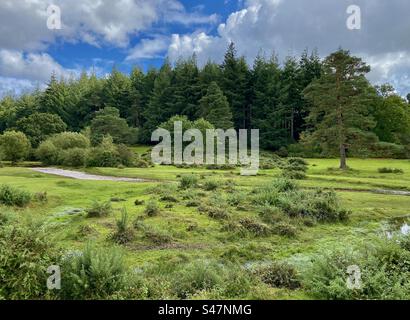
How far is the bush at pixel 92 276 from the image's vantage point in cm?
818

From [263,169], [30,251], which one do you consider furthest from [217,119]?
[30,251]

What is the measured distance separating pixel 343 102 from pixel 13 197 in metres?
31.2

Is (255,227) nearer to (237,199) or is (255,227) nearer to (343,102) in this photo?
(237,199)

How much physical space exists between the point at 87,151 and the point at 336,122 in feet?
88.0

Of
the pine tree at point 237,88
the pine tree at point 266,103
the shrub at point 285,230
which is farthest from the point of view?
the pine tree at point 237,88

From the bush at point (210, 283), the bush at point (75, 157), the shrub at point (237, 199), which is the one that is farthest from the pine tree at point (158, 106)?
the bush at point (210, 283)

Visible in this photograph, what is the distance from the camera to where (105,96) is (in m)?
86.9

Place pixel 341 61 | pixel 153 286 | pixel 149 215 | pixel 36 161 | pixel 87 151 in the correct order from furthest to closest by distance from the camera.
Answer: pixel 36 161, pixel 87 151, pixel 341 61, pixel 149 215, pixel 153 286

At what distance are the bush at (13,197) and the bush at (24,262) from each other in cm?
1198

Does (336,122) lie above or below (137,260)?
above

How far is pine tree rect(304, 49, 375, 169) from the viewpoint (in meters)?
38.8

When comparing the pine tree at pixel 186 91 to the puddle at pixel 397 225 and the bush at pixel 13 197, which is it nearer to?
the bush at pixel 13 197

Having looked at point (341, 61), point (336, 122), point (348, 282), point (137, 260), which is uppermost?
point (341, 61)
